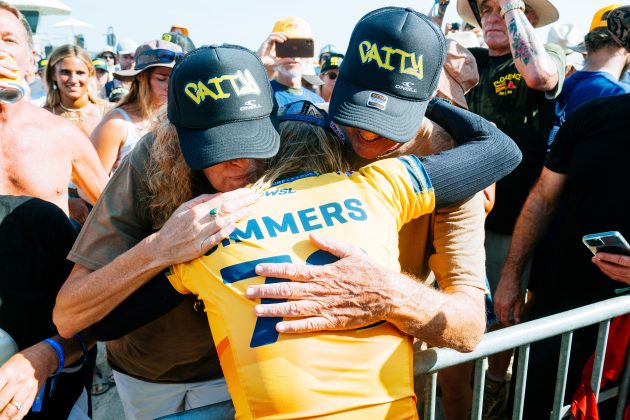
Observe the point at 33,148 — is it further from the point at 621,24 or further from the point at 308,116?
the point at 621,24

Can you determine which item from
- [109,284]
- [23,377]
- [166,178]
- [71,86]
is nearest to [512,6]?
[166,178]

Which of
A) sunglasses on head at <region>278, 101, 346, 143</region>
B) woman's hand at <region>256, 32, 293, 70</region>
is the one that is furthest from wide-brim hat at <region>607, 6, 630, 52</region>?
woman's hand at <region>256, 32, 293, 70</region>

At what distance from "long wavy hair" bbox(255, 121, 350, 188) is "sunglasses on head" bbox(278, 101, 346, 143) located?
30 millimetres

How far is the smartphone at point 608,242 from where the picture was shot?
76.7 inches

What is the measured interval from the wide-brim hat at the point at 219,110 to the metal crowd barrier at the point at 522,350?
857mm

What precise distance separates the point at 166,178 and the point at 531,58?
2441mm

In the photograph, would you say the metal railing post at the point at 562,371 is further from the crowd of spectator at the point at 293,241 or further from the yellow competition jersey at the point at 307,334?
the yellow competition jersey at the point at 307,334

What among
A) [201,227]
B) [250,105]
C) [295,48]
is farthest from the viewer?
[295,48]

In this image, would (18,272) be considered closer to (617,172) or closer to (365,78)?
(365,78)

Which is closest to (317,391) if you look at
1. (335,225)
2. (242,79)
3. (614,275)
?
(335,225)

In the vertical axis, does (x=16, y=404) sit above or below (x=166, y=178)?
below

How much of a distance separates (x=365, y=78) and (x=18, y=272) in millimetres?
1430

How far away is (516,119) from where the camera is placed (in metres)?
3.30

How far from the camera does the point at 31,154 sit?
2.62 meters
